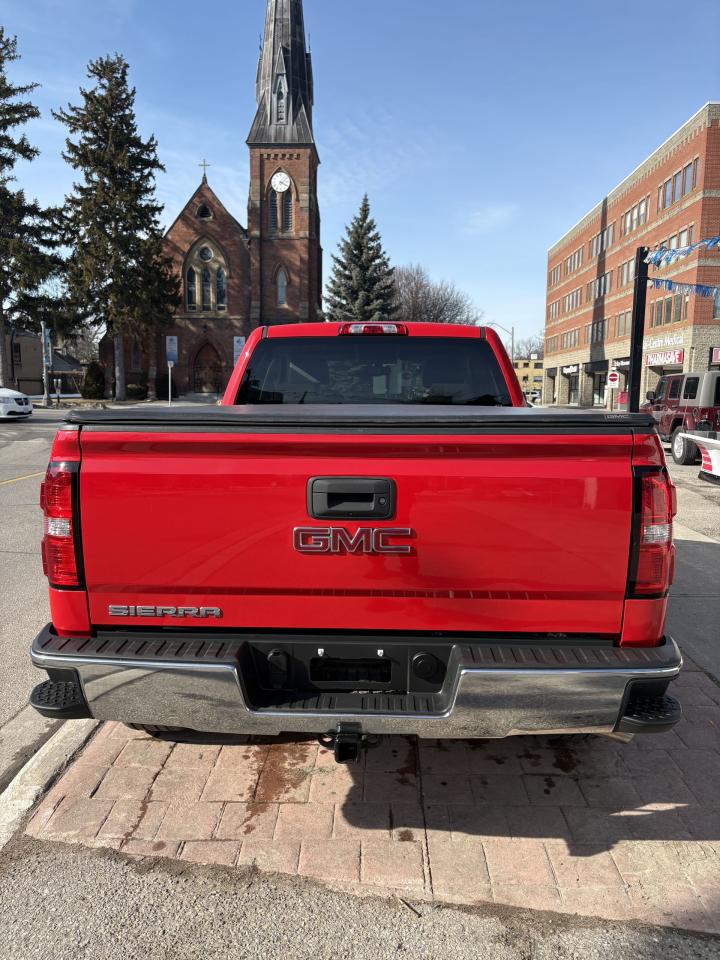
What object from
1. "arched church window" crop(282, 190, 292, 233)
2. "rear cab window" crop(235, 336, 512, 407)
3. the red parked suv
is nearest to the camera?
"rear cab window" crop(235, 336, 512, 407)

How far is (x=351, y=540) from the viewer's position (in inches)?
92.2

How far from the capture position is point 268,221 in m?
51.7

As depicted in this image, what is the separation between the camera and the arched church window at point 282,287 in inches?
2045

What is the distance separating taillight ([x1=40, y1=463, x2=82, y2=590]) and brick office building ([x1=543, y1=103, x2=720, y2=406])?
35799mm

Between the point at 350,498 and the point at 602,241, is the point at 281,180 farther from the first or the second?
the point at 350,498

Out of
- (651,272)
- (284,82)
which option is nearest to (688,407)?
(651,272)

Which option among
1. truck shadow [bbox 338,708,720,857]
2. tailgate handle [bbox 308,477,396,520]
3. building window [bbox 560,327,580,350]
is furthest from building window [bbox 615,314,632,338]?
tailgate handle [bbox 308,477,396,520]

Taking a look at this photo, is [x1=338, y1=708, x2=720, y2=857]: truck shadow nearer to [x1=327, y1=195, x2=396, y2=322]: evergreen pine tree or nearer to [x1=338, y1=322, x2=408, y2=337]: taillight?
[x1=338, y1=322, x2=408, y2=337]: taillight

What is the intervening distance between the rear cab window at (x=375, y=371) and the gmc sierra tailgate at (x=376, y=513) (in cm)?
185

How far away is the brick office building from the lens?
35.2 metres

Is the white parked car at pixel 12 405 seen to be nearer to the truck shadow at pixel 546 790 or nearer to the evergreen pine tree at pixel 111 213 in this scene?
the evergreen pine tree at pixel 111 213

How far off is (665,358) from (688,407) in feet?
84.5

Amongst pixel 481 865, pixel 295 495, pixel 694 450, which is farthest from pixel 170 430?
pixel 694 450

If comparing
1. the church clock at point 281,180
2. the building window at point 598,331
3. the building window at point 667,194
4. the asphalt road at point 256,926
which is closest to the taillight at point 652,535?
the asphalt road at point 256,926
